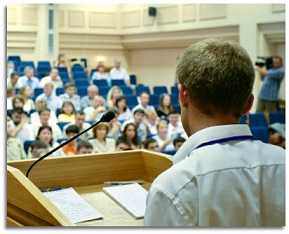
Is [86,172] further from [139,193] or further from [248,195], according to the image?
[248,195]

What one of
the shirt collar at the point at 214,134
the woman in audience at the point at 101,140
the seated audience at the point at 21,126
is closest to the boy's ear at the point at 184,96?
the shirt collar at the point at 214,134

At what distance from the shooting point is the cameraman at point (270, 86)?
4359mm

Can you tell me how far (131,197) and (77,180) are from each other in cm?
17

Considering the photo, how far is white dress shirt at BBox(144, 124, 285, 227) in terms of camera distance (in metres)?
0.70

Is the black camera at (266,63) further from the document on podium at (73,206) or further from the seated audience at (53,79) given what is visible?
the document on podium at (73,206)

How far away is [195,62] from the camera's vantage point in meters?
0.75

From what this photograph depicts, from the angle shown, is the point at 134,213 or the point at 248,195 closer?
the point at 248,195

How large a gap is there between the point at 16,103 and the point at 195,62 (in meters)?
2.93

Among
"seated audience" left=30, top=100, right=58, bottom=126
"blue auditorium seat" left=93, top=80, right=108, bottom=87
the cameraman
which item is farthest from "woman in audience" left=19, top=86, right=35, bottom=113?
the cameraman

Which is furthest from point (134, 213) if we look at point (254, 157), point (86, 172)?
point (254, 157)

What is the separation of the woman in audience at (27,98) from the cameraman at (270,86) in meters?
1.90

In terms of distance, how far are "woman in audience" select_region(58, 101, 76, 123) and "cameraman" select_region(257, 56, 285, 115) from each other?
1.68 metres

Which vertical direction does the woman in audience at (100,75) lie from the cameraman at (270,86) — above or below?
above

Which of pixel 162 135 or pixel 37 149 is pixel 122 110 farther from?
pixel 37 149
